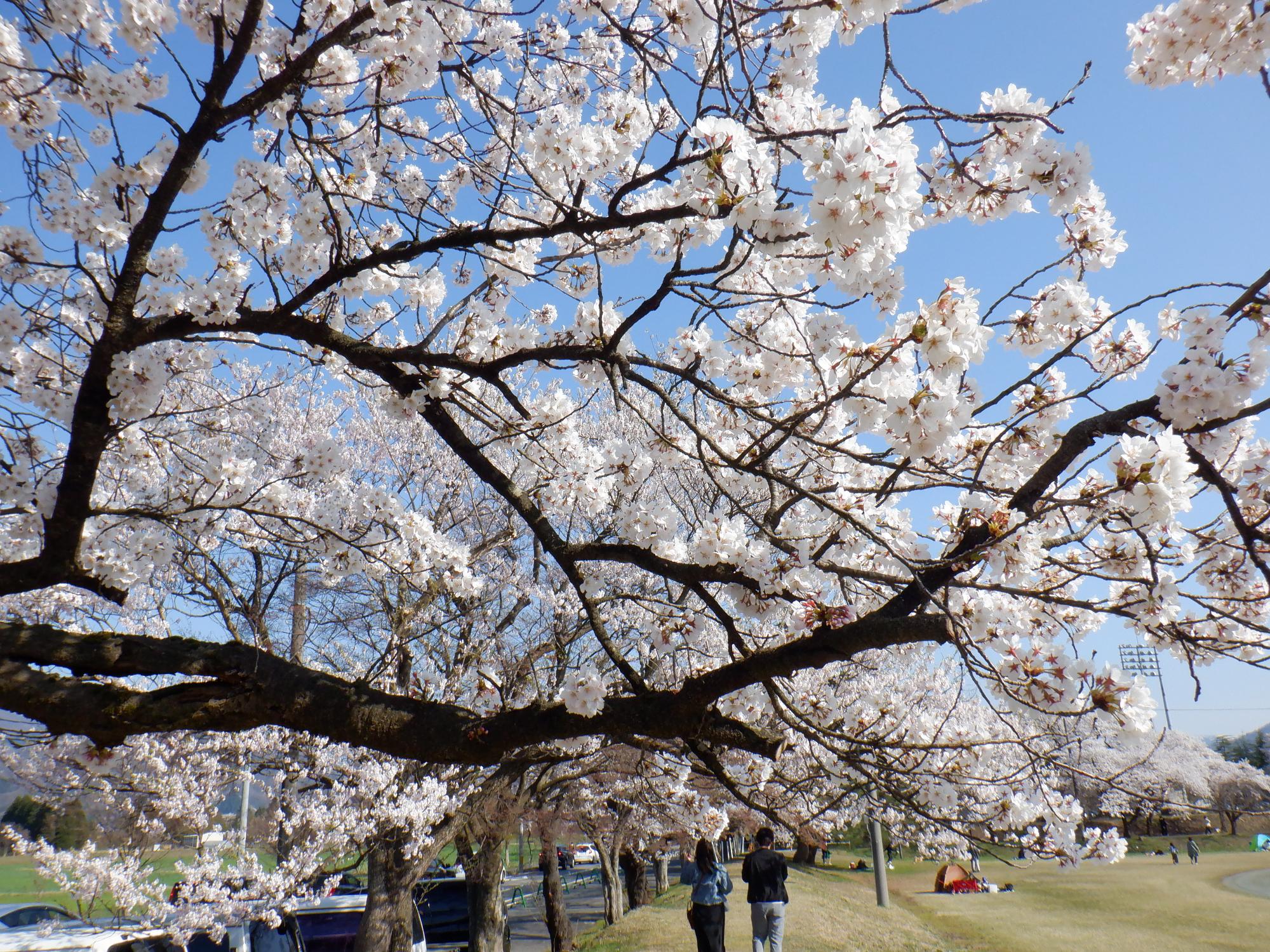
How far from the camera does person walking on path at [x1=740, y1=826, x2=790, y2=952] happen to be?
7.43 meters

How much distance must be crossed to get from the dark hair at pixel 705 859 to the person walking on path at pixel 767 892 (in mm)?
504

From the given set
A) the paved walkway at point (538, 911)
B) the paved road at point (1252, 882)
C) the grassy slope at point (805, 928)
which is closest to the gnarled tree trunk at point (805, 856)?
the paved walkway at point (538, 911)

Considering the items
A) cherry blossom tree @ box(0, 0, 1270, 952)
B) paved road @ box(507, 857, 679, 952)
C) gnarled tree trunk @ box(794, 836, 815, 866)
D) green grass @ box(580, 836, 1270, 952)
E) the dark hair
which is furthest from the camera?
gnarled tree trunk @ box(794, 836, 815, 866)

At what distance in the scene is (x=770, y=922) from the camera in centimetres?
745

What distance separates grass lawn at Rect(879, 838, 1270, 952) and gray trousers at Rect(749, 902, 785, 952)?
3691 mm

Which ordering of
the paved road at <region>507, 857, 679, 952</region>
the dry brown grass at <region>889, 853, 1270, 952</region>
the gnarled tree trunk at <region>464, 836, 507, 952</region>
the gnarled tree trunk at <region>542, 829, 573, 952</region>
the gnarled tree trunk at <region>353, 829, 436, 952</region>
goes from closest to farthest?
the gnarled tree trunk at <region>353, 829, 436, 952</region>
the gnarled tree trunk at <region>464, 836, 507, 952</region>
the gnarled tree trunk at <region>542, 829, 573, 952</region>
the dry brown grass at <region>889, 853, 1270, 952</region>
the paved road at <region>507, 857, 679, 952</region>

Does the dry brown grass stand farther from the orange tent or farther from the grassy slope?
the grassy slope

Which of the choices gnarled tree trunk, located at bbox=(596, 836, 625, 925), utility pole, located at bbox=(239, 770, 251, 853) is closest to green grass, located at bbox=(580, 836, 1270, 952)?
gnarled tree trunk, located at bbox=(596, 836, 625, 925)

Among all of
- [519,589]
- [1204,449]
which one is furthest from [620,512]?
[519,589]

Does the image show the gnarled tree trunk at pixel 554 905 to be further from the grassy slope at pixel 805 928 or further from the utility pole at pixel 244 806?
the utility pole at pixel 244 806

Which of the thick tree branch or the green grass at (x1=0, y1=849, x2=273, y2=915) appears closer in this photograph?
the thick tree branch

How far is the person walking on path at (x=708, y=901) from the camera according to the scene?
8.00 meters

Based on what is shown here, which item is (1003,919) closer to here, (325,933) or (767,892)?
(767,892)

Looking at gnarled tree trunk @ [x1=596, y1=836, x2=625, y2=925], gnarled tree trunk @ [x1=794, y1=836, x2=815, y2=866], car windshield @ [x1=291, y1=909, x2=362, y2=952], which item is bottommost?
gnarled tree trunk @ [x1=794, y1=836, x2=815, y2=866]
